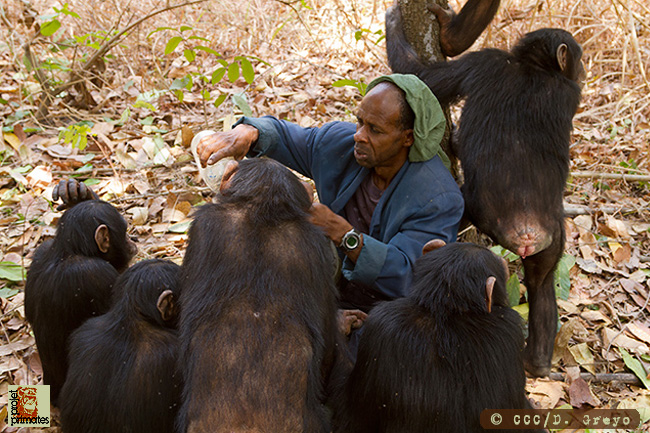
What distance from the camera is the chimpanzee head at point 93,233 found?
3.93 meters

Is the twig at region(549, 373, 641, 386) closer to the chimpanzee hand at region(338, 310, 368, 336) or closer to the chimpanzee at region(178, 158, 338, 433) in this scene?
the chimpanzee hand at region(338, 310, 368, 336)

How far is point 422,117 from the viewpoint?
3.82m

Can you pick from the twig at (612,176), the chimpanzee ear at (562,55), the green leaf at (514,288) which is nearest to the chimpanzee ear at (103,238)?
the green leaf at (514,288)

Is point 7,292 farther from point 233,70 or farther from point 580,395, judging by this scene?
point 580,395

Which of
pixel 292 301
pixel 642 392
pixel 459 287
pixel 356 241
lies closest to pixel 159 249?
pixel 356 241

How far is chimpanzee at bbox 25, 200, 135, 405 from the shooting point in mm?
3758

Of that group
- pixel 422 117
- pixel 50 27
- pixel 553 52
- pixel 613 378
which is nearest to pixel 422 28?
pixel 553 52

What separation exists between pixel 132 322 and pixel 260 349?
2.99 ft

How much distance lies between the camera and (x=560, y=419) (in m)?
3.82

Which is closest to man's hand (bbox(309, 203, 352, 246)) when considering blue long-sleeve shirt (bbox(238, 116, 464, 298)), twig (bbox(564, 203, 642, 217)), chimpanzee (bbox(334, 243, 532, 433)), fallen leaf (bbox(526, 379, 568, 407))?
blue long-sleeve shirt (bbox(238, 116, 464, 298))

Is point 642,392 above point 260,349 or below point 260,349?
below

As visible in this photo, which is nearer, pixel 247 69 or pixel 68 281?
pixel 68 281

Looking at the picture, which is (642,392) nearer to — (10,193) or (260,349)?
(260,349)

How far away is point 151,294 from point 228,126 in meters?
3.30
